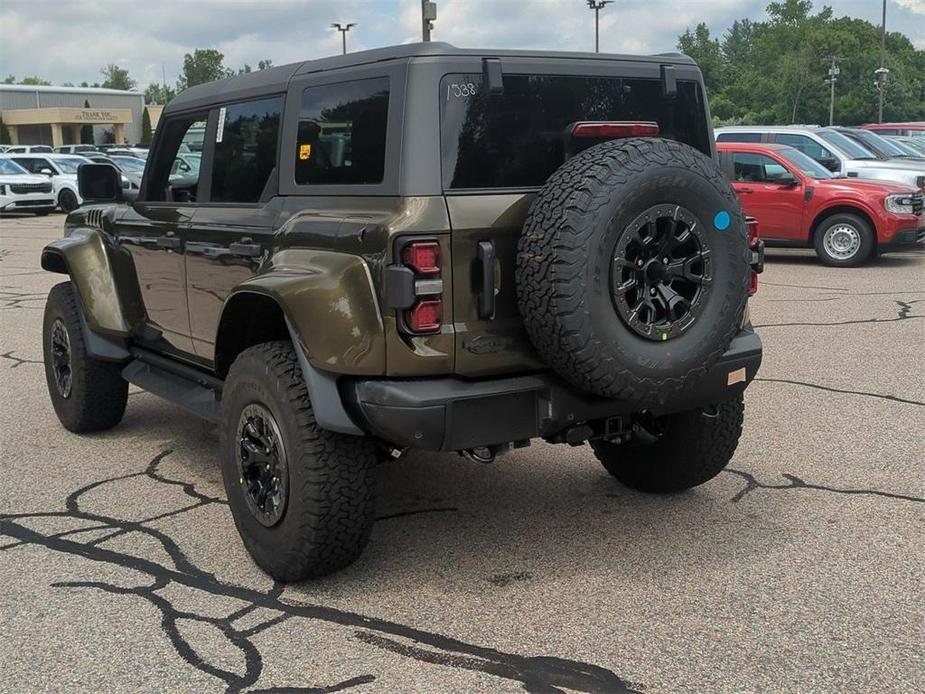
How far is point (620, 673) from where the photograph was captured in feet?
10.4

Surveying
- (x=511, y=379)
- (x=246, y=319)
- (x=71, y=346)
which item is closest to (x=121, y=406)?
(x=71, y=346)

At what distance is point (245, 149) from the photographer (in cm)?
452

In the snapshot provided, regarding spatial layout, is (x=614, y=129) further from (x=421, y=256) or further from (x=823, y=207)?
(x=823, y=207)

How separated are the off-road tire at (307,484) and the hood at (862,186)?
36.5ft

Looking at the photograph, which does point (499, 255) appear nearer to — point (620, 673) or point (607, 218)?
point (607, 218)

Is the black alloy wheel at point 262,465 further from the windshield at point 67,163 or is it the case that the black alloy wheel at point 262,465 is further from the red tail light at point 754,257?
the windshield at point 67,163

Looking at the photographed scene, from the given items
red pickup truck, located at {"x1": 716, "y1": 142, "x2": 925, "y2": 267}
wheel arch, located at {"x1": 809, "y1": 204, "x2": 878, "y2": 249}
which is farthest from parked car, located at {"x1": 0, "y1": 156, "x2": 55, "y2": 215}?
wheel arch, located at {"x1": 809, "y1": 204, "x2": 878, "y2": 249}

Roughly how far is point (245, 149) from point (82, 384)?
2128 mm

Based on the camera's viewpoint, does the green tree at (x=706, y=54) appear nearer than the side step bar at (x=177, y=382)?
No

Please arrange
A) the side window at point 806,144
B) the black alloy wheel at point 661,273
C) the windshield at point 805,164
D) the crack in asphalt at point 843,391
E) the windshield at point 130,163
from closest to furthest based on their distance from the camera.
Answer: the black alloy wheel at point 661,273
the crack in asphalt at point 843,391
the windshield at point 805,164
the side window at point 806,144
the windshield at point 130,163

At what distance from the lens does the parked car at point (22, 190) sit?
23656mm

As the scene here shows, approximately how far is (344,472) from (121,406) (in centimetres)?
288

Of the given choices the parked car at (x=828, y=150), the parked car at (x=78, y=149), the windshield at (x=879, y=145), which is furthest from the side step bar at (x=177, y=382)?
the parked car at (x=78, y=149)

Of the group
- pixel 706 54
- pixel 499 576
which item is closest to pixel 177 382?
pixel 499 576
